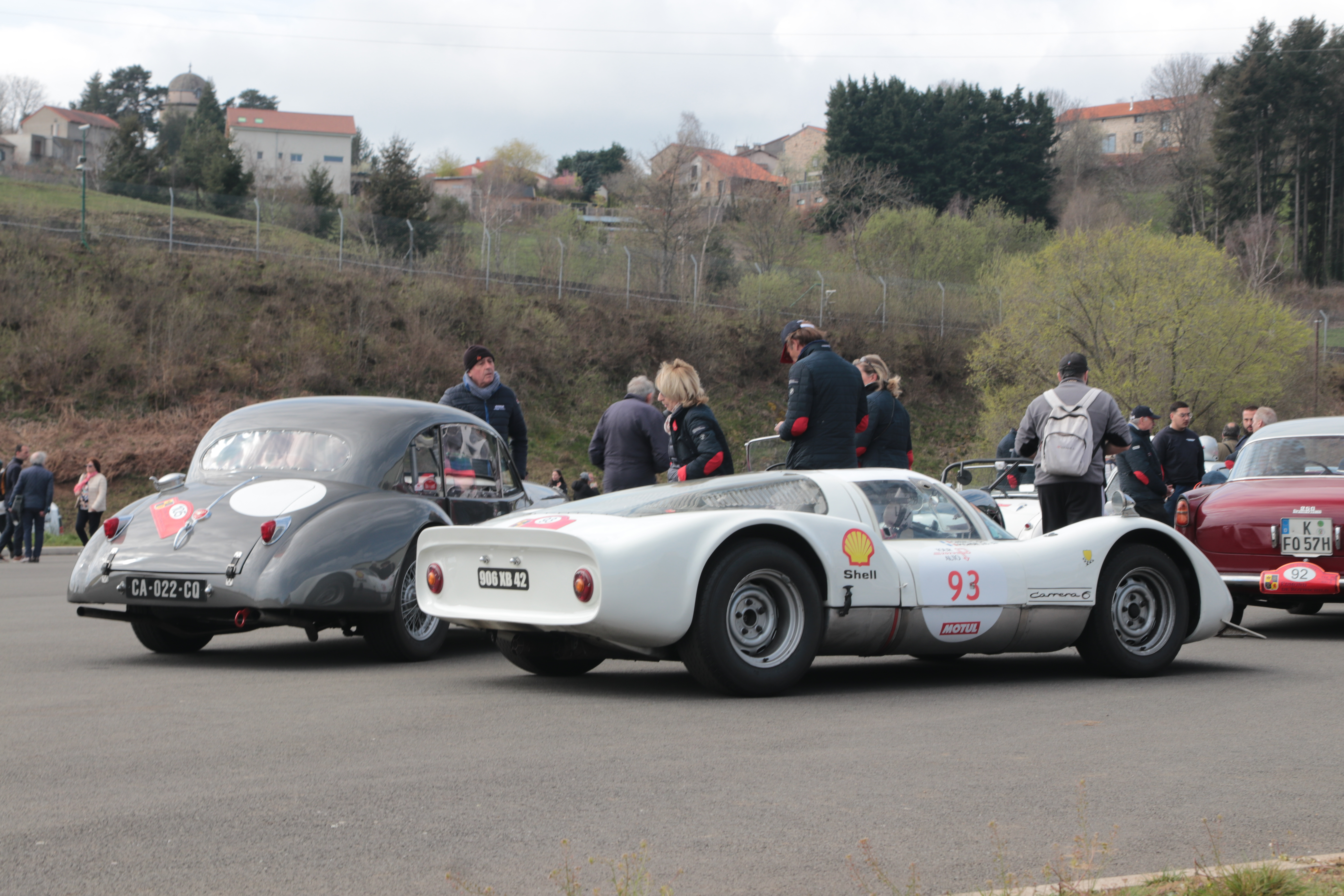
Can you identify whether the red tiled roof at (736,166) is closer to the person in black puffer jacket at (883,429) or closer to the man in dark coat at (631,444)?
the person in black puffer jacket at (883,429)

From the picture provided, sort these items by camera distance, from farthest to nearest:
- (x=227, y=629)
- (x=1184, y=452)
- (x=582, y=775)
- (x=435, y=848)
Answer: (x=1184, y=452), (x=227, y=629), (x=582, y=775), (x=435, y=848)

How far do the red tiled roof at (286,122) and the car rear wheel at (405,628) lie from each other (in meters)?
140

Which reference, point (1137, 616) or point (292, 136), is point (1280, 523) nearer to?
point (1137, 616)

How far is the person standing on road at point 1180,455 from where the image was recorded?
1402 cm

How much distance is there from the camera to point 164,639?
9078 millimetres

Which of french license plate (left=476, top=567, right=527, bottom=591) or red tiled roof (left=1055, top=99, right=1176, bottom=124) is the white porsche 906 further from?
red tiled roof (left=1055, top=99, right=1176, bottom=124)

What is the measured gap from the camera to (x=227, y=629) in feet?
28.6

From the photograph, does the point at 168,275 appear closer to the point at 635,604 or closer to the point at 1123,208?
the point at 635,604

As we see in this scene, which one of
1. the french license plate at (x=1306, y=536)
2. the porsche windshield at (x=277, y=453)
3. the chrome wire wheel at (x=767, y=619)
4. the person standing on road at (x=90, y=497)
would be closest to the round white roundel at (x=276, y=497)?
the porsche windshield at (x=277, y=453)

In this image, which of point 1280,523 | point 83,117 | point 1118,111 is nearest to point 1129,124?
point 1118,111

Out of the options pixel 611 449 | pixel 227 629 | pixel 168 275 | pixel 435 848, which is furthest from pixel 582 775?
pixel 168 275

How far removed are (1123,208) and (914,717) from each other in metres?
101

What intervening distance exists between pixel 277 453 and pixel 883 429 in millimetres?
5043

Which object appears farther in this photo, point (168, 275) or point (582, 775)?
point (168, 275)
